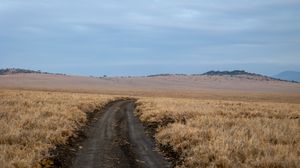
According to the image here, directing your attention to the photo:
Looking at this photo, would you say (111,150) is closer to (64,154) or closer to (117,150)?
(117,150)

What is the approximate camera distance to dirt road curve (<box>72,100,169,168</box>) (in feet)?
47.7

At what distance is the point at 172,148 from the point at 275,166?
536 centimetres

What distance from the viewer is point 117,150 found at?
55.8ft

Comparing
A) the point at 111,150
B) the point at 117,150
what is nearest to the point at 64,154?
the point at 111,150

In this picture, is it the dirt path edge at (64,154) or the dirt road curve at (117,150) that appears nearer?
the dirt path edge at (64,154)

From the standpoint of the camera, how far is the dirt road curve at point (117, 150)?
14.5 m

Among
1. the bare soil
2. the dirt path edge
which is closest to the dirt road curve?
the bare soil

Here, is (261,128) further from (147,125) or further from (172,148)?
(147,125)

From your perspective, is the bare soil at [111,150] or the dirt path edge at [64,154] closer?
the dirt path edge at [64,154]

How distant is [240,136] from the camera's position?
18406mm

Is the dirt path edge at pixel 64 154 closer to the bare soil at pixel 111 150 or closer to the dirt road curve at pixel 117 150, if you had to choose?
the bare soil at pixel 111 150

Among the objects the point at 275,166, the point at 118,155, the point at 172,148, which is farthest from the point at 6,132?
the point at 275,166

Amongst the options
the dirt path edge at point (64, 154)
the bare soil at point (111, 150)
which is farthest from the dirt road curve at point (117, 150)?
the dirt path edge at point (64, 154)

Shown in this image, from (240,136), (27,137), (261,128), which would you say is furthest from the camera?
(261,128)
